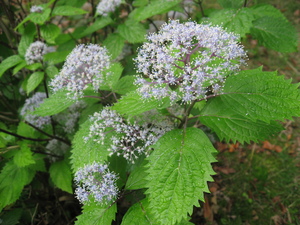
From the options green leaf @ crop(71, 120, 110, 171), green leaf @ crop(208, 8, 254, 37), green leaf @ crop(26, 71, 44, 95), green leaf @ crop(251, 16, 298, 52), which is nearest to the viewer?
green leaf @ crop(71, 120, 110, 171)

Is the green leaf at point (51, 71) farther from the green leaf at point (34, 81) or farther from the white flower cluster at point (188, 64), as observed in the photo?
the white flower cluster at point (188, 64)

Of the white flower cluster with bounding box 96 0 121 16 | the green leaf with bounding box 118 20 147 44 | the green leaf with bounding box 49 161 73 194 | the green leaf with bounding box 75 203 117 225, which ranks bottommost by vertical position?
the green leaf with bounding box 49 161 73 194

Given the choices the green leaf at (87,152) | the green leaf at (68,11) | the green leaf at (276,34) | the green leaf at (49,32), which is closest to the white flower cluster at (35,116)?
the green leaf at (49,32)

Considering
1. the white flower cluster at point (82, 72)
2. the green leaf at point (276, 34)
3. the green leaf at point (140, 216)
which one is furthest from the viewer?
the green leaf at point (276, 34)

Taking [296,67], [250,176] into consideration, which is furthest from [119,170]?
[296,67]

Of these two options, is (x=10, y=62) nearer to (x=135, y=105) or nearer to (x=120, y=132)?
(x=120, y=132)

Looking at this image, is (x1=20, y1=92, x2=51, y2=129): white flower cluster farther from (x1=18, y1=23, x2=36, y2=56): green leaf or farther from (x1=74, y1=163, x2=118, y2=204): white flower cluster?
(x1=74, y1=163, x2=118, y2=204): white flower cluster

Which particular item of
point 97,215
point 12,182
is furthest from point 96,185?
point 12,182

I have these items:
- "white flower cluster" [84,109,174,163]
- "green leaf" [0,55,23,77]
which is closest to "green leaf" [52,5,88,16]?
"green leaf" [0,55,23,77]
